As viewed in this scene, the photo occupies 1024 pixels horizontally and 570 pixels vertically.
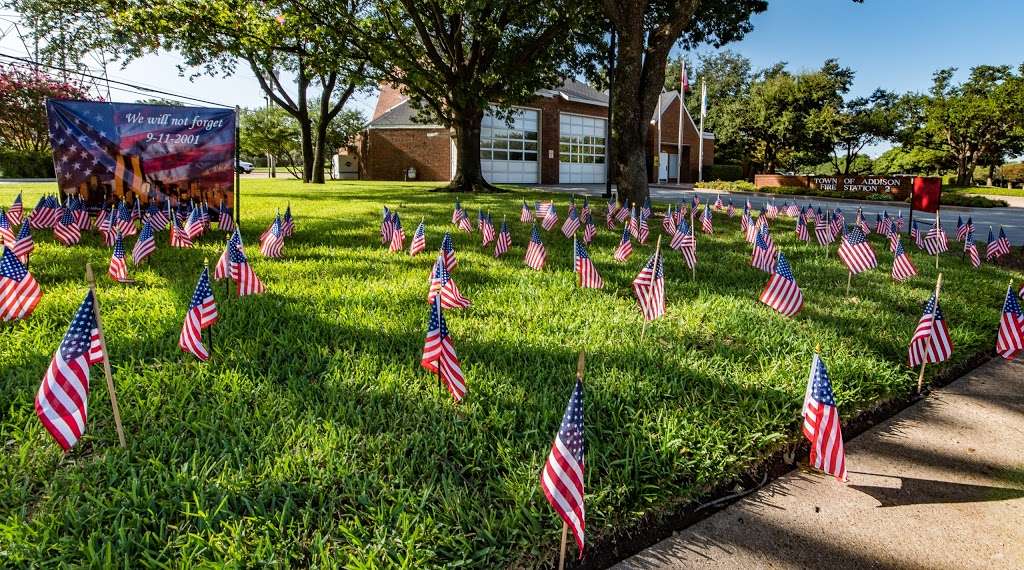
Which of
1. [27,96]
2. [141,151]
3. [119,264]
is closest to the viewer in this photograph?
[119,264]

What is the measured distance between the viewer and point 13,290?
3.94m

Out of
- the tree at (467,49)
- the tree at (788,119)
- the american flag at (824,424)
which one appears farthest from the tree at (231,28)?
the tree at (788,119)

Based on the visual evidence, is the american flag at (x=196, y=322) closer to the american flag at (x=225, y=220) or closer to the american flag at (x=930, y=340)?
the american flag at (x=930, y=340)

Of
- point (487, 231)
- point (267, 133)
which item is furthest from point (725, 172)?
point (487, 231)

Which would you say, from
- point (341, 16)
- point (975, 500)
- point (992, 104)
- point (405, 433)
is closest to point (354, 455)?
point (405, 433)

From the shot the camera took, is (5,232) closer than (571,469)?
No

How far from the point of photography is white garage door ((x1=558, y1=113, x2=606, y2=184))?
A: 125 ft

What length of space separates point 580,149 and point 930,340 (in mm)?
36917

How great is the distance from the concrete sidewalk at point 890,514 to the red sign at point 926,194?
6967 millimetres

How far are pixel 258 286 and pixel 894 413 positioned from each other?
4.65 meters

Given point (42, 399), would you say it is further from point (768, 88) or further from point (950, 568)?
point (768, 88)

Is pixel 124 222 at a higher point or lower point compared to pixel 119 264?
higher

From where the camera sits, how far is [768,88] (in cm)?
4219

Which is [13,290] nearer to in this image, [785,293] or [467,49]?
[785,293]
